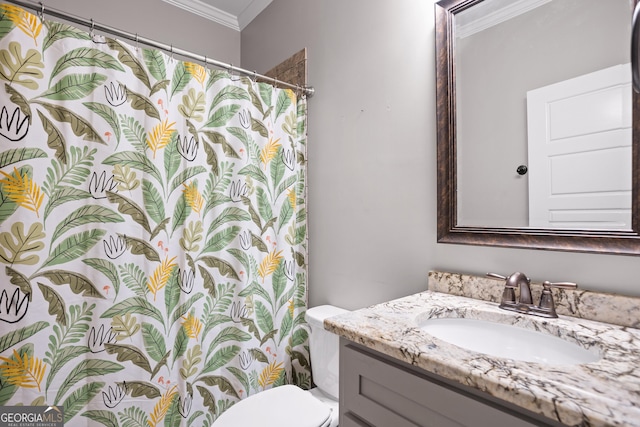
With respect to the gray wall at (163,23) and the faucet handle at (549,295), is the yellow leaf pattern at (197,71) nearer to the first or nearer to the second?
the gray wall at (163,23)

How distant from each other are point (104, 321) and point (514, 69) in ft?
5.75

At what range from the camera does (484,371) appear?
1.90ft

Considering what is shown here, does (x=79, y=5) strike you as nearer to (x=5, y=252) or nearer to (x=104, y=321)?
(x=5, y=252)

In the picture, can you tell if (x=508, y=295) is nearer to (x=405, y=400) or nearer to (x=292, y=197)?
(x=405, y=400)

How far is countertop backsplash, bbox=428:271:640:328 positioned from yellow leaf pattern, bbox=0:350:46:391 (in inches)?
58.8

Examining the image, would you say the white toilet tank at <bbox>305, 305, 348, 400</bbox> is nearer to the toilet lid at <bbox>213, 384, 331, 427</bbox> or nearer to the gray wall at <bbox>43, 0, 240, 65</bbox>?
the toilet lid at <bbox>213, 384, 331, 427</bbox>

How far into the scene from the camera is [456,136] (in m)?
1.18

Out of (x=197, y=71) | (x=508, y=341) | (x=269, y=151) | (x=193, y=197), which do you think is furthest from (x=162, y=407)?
(x=197, y=71)

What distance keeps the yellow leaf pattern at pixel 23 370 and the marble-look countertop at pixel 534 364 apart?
1067 millimetres

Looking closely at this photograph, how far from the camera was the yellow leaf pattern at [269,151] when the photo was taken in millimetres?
1644

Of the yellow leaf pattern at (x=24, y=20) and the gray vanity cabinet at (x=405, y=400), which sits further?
the yellow leaf pattern at (x=24, y=20)

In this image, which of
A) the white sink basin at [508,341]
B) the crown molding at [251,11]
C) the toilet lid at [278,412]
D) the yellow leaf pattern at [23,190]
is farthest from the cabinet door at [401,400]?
the crown molding at [251,11]

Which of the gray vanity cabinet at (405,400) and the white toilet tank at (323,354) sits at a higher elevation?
the gray vanity cabinet at (405,400)

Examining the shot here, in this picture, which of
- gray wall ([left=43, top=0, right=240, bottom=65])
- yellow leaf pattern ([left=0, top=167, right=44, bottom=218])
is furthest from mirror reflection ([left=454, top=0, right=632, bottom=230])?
gray wall ([left=43, top=0, right=240, bottom=65])
